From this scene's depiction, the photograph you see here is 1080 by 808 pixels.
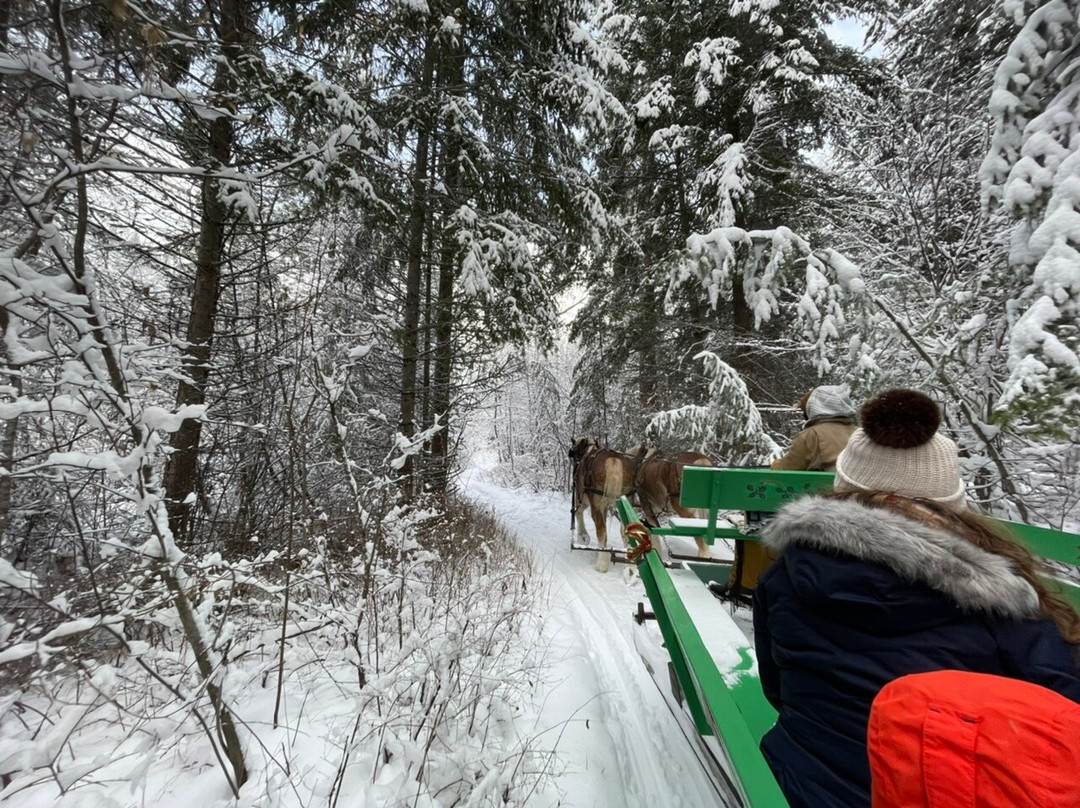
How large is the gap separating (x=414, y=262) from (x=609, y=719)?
225 inches

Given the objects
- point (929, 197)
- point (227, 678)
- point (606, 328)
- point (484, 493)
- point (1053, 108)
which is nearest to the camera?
point (227, 678)

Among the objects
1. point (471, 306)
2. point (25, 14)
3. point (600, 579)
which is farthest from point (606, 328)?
point (25, 14)

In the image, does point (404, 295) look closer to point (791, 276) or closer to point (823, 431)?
point (791, 276)

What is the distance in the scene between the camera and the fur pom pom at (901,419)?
144 cm

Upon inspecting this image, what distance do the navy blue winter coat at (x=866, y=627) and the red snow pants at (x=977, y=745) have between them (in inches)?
10.7

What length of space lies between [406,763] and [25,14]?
4074mm

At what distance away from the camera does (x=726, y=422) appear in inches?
245

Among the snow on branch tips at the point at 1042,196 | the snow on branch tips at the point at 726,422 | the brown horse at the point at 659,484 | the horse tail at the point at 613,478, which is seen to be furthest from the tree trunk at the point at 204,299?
the snow on branch tips at the point at 726,422

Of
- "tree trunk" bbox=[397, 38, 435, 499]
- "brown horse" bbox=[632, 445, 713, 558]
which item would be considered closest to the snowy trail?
"brown horse" bbox=[632, 445, 713, 558]

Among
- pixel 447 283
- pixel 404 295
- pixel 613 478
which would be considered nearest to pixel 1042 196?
pixel 613 478

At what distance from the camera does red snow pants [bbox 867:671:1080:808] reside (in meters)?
0.73

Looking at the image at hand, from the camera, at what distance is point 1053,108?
2.52 m

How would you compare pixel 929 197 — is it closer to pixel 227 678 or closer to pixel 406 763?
pixel 406 763

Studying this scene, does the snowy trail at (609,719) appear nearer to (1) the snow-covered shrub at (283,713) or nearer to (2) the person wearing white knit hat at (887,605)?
(1) the snow-covered shrub at (283,713)
